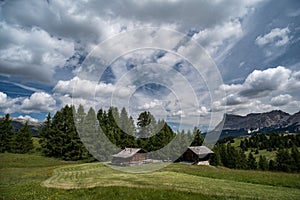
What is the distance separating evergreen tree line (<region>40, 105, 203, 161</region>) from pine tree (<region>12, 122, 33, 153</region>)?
567 cm

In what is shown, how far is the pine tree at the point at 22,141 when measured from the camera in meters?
70.2

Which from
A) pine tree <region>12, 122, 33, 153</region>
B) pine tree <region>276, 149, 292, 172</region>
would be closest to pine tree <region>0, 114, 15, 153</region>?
pine tree <region>12, 122, 33, 153</region>

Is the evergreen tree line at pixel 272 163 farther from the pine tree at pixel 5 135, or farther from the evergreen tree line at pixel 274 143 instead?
the pine tree at pixel 5 135

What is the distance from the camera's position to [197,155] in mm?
→ 67375

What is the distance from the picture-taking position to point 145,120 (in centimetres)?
7600

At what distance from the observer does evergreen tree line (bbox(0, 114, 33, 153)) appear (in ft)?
228

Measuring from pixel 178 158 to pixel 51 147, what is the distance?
41.2m

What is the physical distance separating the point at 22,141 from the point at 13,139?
2743 mm

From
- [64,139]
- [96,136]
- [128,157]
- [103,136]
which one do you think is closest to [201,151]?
[128,157]

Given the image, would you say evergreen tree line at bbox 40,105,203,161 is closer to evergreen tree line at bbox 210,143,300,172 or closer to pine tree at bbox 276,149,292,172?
evergreen tree line at bbox 210,143,300,172

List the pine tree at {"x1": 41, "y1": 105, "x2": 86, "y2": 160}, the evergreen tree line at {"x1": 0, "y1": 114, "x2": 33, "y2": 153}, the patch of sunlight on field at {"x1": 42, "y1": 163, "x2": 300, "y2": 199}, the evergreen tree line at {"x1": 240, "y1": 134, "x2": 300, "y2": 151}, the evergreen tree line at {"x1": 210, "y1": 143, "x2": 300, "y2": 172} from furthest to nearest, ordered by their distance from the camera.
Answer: the evergreen tree line at {"x1": 240, "y1": 134, "x2": 300, "y2": 151}
the evergreen tree line at {"x1": 210, "y1": 143, "x2": 300, "y2": 172}
the evergreen tree line at {"x1": 0, "y1": 114, "x2": 33, "y2": 153}
the pine tree at {"x1": 41, "y1": 105, "x2": 86, "y2": 160}
the patch of sunlight on field at {"x1": 42, "y1": 163, "x2": 300, "y2": 199}

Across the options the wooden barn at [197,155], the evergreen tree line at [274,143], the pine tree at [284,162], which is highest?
the evergreen tree line at [274,143]

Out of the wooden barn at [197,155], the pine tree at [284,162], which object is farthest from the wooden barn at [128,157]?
the pine tree at [284,162]

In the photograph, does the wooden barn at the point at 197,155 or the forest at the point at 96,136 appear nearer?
the forest at the point at 96,136
